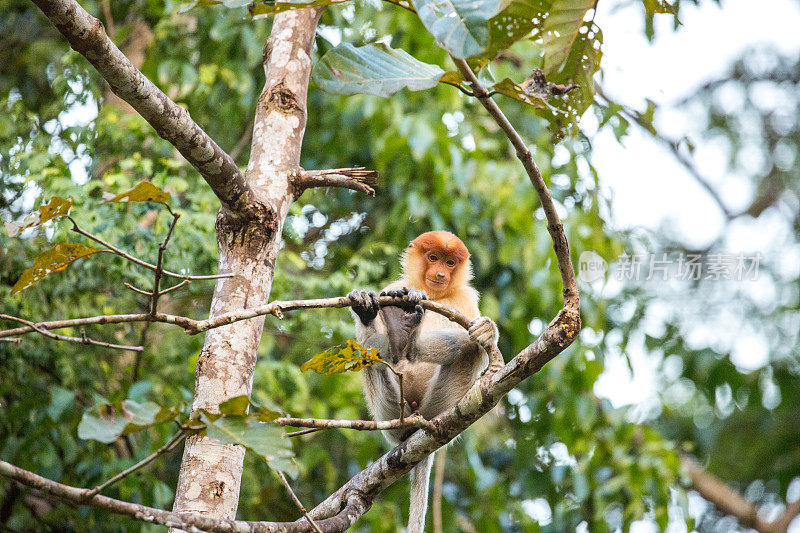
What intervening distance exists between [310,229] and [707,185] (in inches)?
212

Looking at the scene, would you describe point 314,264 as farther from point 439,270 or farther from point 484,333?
point 484,333

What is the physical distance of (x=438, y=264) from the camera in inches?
153

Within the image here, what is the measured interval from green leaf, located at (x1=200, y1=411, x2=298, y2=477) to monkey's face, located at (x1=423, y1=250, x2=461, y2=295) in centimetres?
237

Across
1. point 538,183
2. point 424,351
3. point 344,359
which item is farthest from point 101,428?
point 424,351

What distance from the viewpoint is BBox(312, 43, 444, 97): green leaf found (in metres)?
1.62

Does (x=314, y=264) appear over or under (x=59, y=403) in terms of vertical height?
over

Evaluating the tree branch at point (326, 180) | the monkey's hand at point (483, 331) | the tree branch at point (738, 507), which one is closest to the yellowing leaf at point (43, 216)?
the tree branch at point (326, 180)

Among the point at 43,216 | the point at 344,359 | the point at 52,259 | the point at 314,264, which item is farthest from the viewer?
the point at 314,264

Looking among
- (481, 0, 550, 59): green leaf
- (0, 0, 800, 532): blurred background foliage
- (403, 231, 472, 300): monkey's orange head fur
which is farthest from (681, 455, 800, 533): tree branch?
(481, 0, 550, 59): green leaf

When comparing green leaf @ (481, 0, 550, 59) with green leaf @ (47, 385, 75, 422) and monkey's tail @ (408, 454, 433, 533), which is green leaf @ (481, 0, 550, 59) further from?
green leaf @ (47, 385, 75, 422)

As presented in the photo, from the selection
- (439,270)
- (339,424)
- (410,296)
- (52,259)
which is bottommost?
(339,424)

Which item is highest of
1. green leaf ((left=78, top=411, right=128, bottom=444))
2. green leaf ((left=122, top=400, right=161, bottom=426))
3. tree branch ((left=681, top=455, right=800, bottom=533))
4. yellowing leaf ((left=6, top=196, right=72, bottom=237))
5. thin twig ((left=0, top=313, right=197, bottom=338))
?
tree branch ((left=681, top=455, right=800, bottom=533))

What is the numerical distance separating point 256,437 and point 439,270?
7.99ft

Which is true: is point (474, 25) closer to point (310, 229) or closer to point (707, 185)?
point (310, 229)
